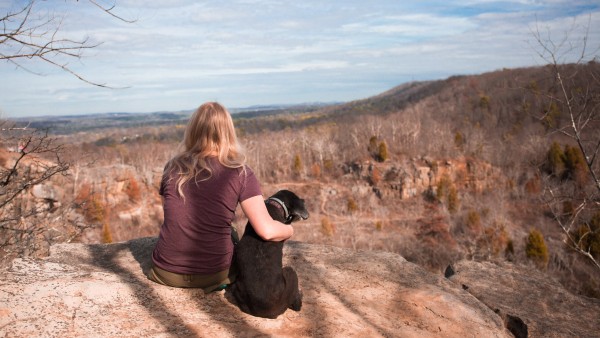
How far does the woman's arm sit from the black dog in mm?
125

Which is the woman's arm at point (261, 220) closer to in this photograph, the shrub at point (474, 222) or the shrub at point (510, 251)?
the shrub at point (510, 251)

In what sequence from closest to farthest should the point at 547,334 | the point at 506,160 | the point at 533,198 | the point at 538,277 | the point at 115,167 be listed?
the point at 547,334 < the point at 538,277 < the point at 115,167 < the point at 533,198 < the point at 506,160

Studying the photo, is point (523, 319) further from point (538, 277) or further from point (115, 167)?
point (115, 167)

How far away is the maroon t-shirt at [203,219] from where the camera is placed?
3.21 m

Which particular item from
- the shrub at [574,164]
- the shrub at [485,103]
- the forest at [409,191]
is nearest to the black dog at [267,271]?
the forest at [409,191]

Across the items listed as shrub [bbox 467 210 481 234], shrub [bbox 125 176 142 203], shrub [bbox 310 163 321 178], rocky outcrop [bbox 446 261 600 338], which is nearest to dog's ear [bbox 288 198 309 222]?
rocky outcrop [bbox 446 261 600 338]

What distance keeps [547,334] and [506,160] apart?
40096 mm

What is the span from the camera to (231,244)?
3.55 m

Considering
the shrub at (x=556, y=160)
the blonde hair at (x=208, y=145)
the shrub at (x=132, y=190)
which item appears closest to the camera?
the blonde hair at (x=208, y=145)

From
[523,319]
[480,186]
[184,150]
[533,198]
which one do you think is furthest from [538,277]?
[480,186]

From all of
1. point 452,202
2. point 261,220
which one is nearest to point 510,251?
point 452,202

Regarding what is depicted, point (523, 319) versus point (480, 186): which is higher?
point (523, 319)

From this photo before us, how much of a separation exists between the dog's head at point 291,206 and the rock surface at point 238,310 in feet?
2.53

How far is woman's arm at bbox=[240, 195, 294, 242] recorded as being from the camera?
3.13 m
